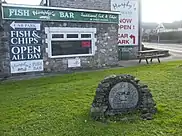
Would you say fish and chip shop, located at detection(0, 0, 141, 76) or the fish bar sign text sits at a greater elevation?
Answer: the fish bar sign text

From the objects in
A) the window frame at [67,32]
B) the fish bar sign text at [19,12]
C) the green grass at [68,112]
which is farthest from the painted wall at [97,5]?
the green grass at [68,112]

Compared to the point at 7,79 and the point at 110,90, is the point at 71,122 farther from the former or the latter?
the point at 7,79

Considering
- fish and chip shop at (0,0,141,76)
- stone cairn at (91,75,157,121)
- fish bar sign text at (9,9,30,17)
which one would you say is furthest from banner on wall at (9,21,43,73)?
stone cairn at (91,75,157,121)

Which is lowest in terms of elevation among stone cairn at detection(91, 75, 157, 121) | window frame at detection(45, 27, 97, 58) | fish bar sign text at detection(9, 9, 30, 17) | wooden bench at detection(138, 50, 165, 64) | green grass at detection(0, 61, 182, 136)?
green grass at detection(0, 61, 182, 136)

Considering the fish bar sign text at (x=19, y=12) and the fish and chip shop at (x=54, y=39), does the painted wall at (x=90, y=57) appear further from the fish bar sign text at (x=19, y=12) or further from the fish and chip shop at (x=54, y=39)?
the fish bar sign text at (x=19, y=12)

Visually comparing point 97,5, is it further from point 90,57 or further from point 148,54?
point 90,57

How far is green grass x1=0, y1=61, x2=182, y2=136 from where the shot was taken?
4945 mm

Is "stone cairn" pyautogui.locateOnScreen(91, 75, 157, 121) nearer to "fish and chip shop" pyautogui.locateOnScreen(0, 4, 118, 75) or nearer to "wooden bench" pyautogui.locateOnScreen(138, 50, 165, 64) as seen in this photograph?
"fish and chip shop" pyautogui.locateOnScreen(0, 4, 118, 75)

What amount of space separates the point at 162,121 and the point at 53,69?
8570 millimetres

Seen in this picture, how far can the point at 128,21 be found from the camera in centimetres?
1975

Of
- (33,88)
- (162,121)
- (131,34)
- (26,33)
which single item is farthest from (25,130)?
(131,34)

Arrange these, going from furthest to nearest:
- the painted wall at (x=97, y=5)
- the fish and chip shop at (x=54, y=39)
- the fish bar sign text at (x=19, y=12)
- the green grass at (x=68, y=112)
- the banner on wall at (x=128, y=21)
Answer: the banner on wall at (x=128, y=21) < the painted wall at (x=97, y=5) < the fish and chip shop at (x=54, y=39) < the fish bar sign text at (x=19, y=12) < the green grass at (x=68, y=112)

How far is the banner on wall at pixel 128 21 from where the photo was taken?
19312mm

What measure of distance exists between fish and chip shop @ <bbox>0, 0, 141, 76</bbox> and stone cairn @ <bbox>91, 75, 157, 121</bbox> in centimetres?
759
